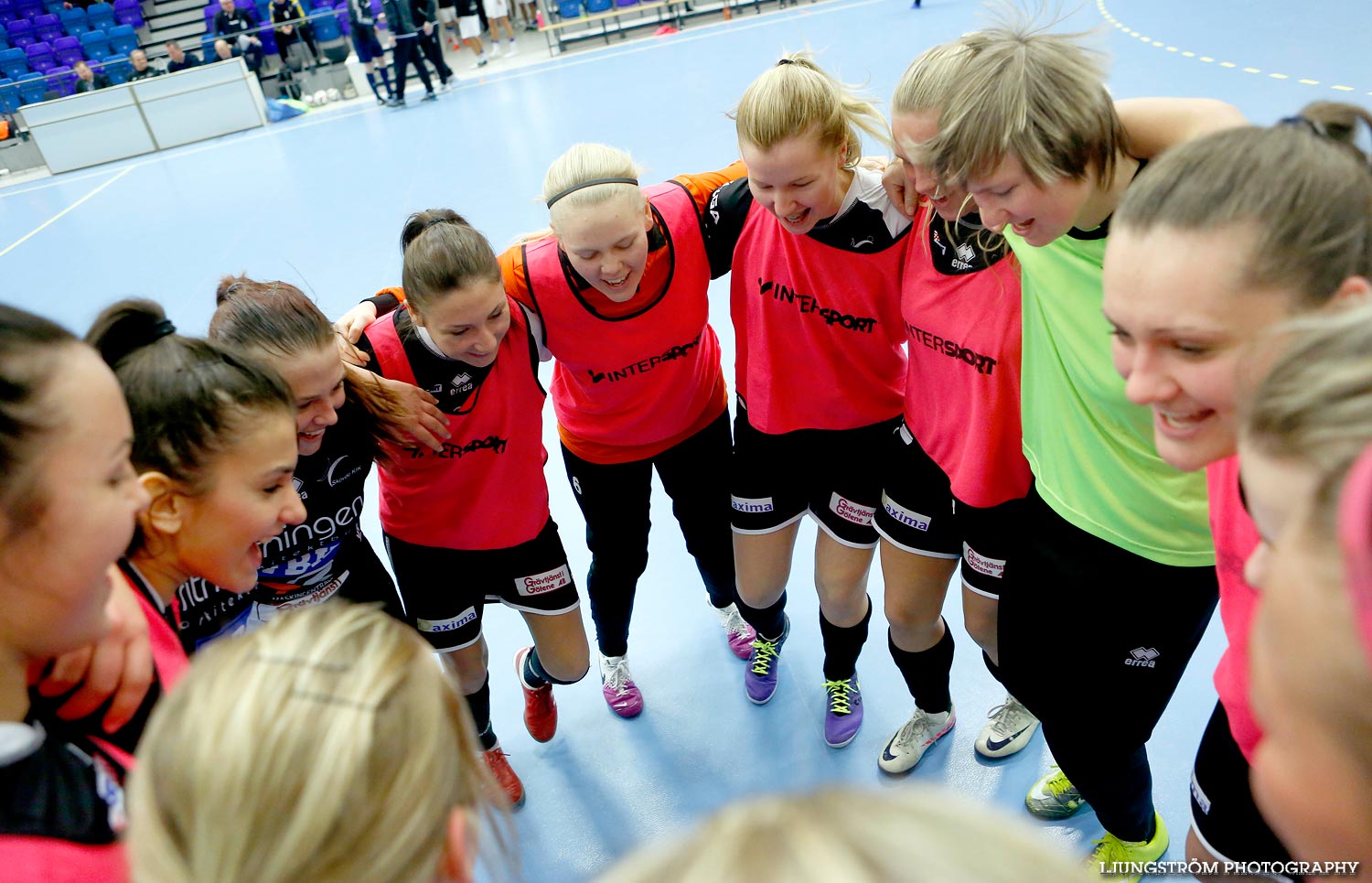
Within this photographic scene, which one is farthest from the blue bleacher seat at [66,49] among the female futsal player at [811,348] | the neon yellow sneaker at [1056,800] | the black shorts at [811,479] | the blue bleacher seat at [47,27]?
the neon yellow sneaker at [1056,800]

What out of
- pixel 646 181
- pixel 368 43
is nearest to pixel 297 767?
pixel 646 181

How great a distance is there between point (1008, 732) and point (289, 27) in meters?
15.8

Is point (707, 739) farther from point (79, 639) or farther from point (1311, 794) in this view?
point (1311, 794)

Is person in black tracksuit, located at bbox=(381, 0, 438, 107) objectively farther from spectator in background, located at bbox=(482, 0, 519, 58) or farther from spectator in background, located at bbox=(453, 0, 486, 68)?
spectator in background, located at bbox=(482, 0, 519, 58)

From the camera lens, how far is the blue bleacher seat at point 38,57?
14.6 m

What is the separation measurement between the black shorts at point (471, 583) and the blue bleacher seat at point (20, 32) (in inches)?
725

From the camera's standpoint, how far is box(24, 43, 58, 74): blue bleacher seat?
47.9 feet

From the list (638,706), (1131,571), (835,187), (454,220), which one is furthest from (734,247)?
(638,706)

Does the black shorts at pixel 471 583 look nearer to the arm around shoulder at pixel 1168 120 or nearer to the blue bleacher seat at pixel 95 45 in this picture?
the arm around shoulder at pixel 1168 120

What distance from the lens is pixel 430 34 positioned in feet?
41.8

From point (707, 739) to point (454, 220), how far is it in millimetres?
1795

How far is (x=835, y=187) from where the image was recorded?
6.86 ft

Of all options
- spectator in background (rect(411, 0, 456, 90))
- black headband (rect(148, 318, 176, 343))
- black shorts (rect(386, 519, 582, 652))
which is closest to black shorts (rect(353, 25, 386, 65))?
spectator in background (rect(411, 0, 456, 90))

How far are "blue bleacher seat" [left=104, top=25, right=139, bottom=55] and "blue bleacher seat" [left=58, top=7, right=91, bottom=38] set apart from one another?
70 cm
